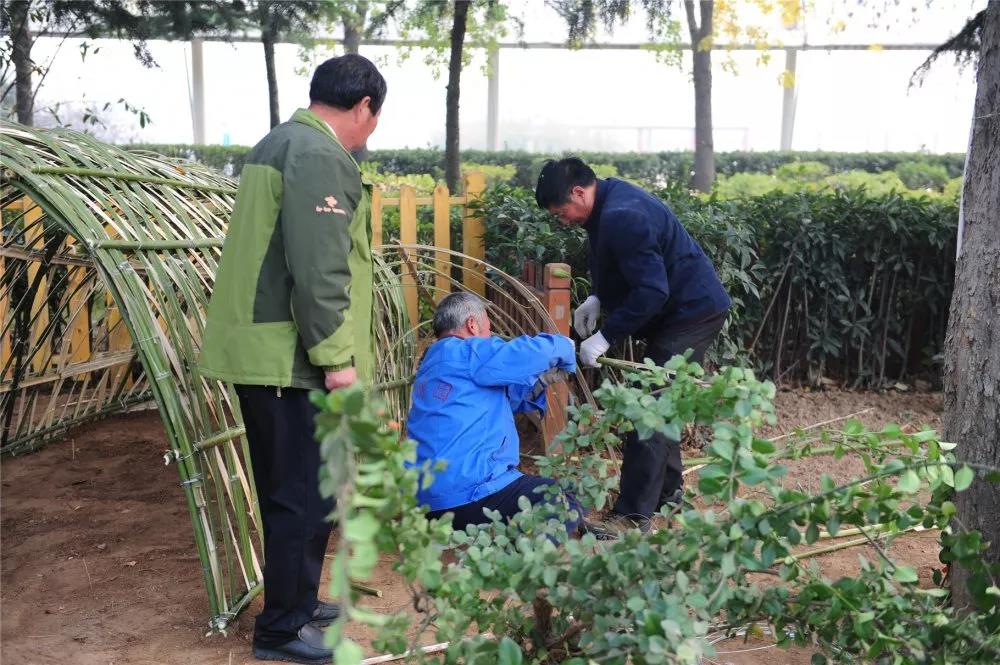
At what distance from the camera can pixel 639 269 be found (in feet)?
12.6

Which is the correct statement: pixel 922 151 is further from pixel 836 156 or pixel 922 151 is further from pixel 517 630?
pixel 517 630

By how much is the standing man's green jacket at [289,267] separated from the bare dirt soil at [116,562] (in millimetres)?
996

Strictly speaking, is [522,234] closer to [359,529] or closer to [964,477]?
[964,477]

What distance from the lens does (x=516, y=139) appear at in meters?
32.3

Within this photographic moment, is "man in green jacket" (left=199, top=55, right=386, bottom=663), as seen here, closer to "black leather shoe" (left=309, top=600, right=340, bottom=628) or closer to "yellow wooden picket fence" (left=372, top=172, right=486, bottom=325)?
"black leather shoe" (left=309, top=600, right=340, bottom=628)

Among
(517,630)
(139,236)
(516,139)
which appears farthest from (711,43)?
(516,139)

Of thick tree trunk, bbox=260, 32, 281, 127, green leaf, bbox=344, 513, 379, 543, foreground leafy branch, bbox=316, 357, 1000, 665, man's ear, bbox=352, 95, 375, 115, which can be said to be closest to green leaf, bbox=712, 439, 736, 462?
foreground leafy branch, bbox=316, 357, 1000, 665

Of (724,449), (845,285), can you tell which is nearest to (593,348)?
(724,449)

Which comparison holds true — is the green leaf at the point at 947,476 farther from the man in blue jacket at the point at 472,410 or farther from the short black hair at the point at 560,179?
the short black hair at the point at 560,179

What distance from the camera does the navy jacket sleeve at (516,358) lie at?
3.26 m

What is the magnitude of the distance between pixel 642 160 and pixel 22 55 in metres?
13.0

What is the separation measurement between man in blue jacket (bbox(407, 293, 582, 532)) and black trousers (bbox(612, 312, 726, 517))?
622mm

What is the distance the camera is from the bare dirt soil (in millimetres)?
3041

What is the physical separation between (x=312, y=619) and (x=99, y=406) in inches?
128
